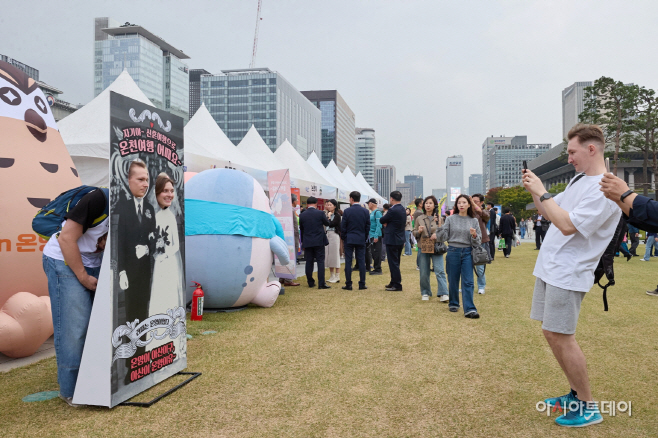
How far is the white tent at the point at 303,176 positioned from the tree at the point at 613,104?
25750mm

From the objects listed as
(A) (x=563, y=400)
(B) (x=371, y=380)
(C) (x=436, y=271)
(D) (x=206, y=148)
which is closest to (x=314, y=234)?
(C) (x=436, y=271)

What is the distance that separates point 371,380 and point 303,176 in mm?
12256

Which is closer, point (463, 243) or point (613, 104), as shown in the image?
point (463, 243)

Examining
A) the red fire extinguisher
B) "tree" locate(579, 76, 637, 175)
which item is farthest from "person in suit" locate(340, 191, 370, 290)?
"tree" locate(579, 76, 637, 175)

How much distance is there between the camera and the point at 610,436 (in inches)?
113

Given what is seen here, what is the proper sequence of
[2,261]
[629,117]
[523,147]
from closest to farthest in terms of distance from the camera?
[2,261] < [629,117] < [523,147]

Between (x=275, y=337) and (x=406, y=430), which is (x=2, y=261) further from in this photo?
(x=406, y=430)

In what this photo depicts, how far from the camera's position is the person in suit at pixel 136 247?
3396 mm

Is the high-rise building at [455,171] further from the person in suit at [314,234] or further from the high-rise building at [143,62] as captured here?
the person in suit at [314,234]

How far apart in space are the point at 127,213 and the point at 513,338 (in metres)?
4.45

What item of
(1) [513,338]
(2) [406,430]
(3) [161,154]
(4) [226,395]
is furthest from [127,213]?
(1) [513,338]

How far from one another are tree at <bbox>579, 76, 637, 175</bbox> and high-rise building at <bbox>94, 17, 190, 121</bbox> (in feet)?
320

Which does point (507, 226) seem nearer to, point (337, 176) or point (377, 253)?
point (377, 253)

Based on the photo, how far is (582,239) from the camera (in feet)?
9.39
